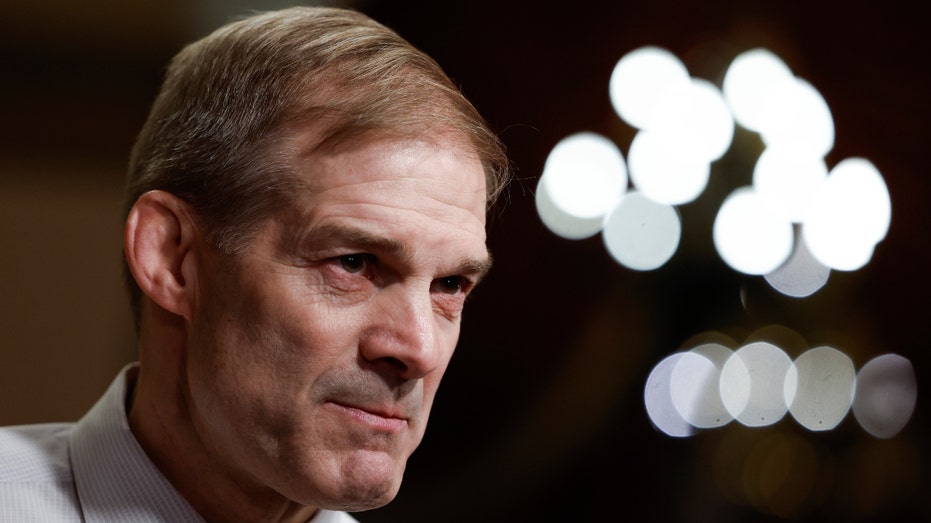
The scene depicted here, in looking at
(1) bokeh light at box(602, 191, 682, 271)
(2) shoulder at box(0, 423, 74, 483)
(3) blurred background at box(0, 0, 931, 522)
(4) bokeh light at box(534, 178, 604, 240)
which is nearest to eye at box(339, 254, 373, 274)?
(2) shoulder at box(0, 423, 74, 483)

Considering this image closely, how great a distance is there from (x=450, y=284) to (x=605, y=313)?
1.39m

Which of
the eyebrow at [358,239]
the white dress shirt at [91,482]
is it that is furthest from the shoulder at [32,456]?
the eyebrow at [358,239]

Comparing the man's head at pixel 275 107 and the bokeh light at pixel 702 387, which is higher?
the man's head at pixel 275 107

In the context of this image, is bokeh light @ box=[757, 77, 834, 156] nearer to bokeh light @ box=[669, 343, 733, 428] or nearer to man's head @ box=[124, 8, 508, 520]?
bokeh light @ box=[669, 343, 733, 428]

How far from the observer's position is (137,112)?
3510 millimetres

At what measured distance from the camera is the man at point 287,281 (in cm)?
118

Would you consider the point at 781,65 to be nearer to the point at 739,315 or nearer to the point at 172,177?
the point at 739,315

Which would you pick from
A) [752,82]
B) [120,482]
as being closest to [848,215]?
[752,82]

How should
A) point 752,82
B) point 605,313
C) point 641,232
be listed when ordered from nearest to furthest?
point 752,82, point 641,232, point 605,313

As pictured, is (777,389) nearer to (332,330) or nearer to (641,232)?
(641,232)

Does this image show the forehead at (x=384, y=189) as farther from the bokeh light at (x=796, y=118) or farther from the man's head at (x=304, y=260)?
the bokeh light at (x=796, y=118)

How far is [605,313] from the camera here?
264 centimetres

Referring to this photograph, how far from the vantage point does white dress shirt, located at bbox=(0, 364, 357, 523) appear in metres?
1.27

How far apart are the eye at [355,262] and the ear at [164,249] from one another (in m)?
0.21
